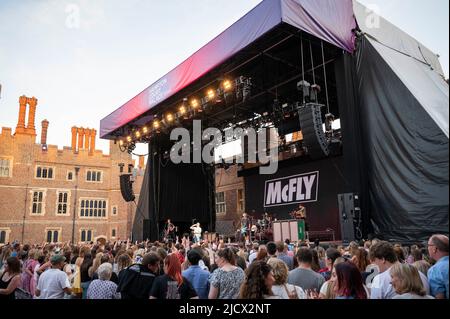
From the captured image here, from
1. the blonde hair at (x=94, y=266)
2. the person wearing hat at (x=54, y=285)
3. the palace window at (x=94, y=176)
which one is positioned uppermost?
the palace window at (x=94, y=176)

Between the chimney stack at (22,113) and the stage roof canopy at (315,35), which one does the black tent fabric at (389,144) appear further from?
the chimney stack at (22,113)

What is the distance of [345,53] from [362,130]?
2.28 metres

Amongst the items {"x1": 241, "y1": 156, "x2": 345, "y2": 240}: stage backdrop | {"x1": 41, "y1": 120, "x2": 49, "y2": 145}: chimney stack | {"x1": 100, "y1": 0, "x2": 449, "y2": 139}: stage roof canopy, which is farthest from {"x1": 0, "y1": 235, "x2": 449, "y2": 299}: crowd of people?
{"x1": 41, "y1": 120, "x2": 49, "y2": 145}: chimney stack

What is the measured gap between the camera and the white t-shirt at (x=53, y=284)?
3.73 m

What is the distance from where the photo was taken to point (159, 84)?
1268 centimetres

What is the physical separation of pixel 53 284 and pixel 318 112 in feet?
22.6

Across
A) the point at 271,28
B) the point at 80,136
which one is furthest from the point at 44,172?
the point at 271,28

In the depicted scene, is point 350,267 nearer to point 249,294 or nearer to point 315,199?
point 249,294

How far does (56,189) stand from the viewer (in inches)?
1047

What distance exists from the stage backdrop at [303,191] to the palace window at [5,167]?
18750 millimetres

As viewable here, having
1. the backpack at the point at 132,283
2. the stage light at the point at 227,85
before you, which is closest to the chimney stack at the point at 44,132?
the stage light at the point at 227,85

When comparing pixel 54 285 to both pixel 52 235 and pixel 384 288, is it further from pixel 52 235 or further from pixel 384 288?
pixel 52 235
